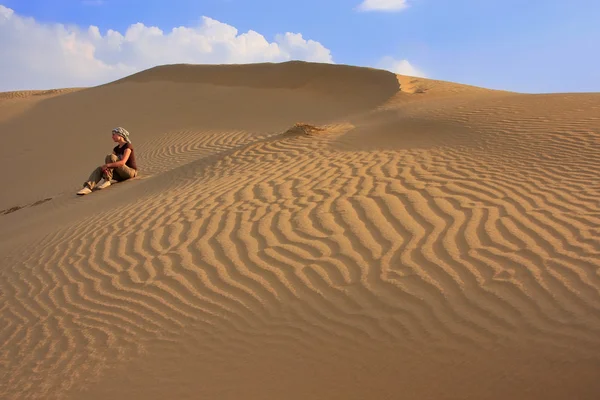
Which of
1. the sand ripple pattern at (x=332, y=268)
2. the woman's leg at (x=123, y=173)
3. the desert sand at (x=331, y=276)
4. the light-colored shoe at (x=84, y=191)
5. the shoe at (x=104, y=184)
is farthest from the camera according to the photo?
the woman's leg at (x=123, y=173)

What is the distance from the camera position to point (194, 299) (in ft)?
14.3

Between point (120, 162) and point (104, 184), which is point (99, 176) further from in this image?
point (120, 162)

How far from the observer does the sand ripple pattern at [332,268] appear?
3578mm

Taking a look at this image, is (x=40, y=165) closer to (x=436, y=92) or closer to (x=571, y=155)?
(x=436, y=92)

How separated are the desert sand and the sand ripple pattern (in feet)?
0.06

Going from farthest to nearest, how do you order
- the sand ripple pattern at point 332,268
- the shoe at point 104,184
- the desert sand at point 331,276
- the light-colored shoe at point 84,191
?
the shoe at point 104,184
the light-colored shoe at point 84,191
the sand ripple pattern at point 332,268
the desert sand at point 331,276

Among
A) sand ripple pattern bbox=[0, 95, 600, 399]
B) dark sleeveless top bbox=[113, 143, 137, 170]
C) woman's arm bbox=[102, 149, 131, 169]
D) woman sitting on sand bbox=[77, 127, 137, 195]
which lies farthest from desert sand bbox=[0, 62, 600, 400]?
dark sleeveless top bbox=[113, 143, 137, 170]

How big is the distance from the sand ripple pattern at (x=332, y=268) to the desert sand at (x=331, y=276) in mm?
19

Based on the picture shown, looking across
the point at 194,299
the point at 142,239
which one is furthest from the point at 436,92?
the point at 194,299

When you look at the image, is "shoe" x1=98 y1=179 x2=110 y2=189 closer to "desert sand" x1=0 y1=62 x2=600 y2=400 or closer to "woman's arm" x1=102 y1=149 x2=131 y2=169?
"woman's arm" x1=102 y1=149 x2=131 y2=169

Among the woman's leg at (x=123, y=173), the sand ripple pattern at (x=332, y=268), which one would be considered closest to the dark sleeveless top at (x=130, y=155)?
the woman's leg at (x=123, y=173)

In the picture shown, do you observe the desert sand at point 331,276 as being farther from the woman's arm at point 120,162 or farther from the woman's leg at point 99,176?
the woman's arm at point 120,162

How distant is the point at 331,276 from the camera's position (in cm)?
429

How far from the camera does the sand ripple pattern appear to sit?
358cm
